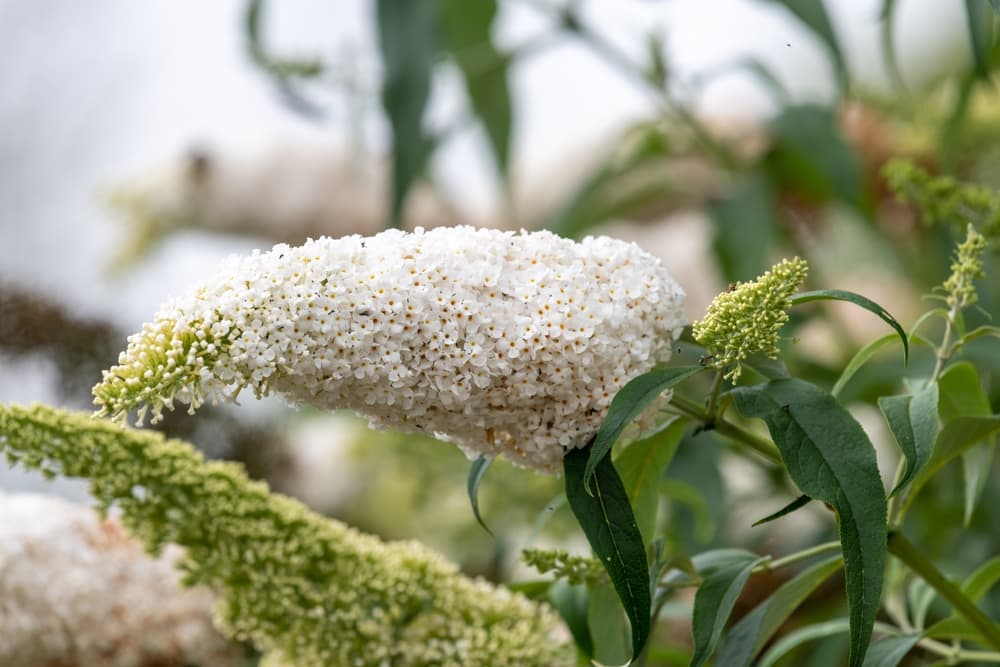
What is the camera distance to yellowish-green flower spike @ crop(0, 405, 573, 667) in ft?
1.67

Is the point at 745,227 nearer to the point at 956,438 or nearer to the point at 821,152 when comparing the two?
the point at 821,152

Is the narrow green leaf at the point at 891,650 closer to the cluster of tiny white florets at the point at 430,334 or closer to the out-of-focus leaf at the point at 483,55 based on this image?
the cluster of tiny white florets at the point at 430,334

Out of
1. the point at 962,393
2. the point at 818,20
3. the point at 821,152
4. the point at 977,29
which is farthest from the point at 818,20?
the point at 962,393

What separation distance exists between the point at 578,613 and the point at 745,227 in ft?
1.81

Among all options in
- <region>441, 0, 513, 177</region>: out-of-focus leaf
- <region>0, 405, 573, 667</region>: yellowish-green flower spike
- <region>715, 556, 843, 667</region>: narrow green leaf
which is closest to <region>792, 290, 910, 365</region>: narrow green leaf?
<region>715, 556, 843, 667</region>: narrow green leaf

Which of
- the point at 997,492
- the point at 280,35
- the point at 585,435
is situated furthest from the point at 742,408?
the point at 280,35

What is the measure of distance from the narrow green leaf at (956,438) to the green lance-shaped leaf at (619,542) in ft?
0.39

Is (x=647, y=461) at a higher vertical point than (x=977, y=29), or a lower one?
lower

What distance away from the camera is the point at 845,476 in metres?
0.36

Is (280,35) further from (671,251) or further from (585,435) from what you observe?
(585,435)

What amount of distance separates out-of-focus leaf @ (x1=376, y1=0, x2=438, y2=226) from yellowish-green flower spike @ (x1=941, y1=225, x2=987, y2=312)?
20.6 inches

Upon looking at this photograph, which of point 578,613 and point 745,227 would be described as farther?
point 745,227

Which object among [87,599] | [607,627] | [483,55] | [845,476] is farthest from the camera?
[483,55]

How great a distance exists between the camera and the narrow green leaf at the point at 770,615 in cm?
45
